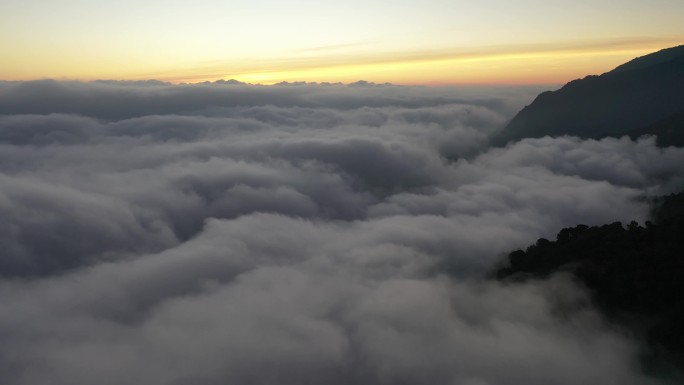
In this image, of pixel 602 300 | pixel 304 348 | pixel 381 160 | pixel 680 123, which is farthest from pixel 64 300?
pixel 680 123

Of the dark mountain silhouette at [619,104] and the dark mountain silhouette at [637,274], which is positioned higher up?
the dark mountain silhouette at [619,104]

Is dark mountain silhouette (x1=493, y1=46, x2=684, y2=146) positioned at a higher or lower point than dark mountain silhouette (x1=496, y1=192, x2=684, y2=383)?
higher

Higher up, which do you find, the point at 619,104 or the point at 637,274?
the point at 619,104

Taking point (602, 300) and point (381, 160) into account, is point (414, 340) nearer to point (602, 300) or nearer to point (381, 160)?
point (602, 300)

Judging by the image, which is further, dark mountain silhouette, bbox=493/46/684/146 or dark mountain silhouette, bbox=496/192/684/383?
dark mountain silhouette, bbox=493/46/684/146

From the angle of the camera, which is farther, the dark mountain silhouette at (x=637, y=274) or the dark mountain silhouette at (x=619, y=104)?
the dark mountain silhouette at (x=619, y=104)
